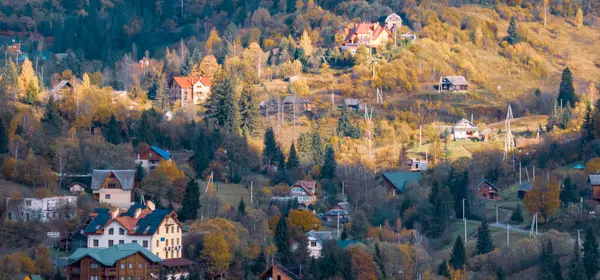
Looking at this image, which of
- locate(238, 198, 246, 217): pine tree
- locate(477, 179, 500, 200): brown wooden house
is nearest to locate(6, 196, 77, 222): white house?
locate(238, 198, 246, 217): pine tree

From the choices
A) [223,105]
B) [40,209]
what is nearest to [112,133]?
[223,105]

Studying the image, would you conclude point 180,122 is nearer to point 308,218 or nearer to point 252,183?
point 252,183

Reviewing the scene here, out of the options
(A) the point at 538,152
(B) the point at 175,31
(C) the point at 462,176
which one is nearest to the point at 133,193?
(C) the point at 462,176

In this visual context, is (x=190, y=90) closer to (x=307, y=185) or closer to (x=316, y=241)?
(x=307, y=185)

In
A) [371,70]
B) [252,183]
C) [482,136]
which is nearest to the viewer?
[252,183]

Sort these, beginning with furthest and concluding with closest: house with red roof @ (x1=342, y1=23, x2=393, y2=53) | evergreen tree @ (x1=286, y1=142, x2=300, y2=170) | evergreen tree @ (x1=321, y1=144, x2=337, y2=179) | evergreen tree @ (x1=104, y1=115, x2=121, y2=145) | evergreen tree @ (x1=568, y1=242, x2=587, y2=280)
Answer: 1. house with red roof @ (x1=342, y1=23, x2=393, y2=53)
2. evergreen tree @ (x1=286, y1=142, x2=300, y2=170)
3. evergreen tree @ (x1=321, y1=144, x2=337, y2=179)
4. evergreen tree @ (x1=104, y1=115, x2=121, y2=145)
5. evergreen tree @ (x1=568, y1=242, x2=587, y2=280)

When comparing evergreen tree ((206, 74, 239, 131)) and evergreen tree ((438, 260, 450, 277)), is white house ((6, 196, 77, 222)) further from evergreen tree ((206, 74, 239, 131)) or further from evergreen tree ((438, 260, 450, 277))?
evergreen tree ((206, 74, 239, 131))
